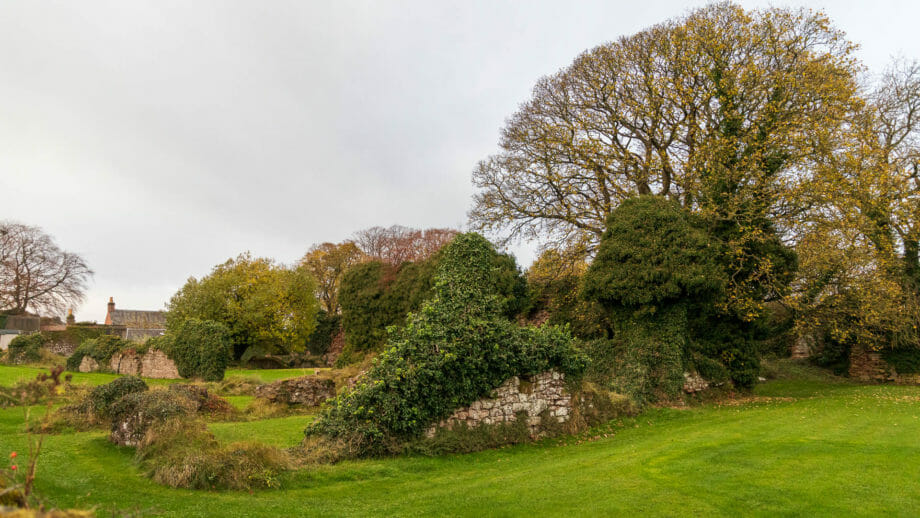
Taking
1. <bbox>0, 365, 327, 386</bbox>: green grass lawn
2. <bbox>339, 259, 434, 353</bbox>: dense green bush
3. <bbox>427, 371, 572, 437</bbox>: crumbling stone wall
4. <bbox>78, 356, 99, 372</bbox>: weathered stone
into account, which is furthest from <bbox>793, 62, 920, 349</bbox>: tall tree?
<bbox>78, 356, 99, 372</bbox>: weathered stone

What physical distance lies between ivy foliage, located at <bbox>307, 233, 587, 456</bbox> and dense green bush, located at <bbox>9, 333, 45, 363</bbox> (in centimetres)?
2735

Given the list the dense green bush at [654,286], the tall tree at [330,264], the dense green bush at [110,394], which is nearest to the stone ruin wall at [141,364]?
the dense green bush at [110,394]

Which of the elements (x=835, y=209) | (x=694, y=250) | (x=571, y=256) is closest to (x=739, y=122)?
(x=835, y=209)

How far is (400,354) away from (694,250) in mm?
10345

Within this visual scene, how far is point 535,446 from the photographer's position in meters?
11.7

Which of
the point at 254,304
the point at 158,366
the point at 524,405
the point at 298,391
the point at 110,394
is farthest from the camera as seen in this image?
the point at 254,304

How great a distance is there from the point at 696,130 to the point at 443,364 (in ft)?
48.0

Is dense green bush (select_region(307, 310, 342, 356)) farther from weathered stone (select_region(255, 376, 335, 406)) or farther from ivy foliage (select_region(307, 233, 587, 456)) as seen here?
ivy foliage (select_region(307, 233, 587, 456))

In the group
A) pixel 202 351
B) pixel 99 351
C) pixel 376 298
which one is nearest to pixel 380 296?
pixel 376 298

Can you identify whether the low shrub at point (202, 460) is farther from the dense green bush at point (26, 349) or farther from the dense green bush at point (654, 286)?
the dense green bush at point (26, 349)

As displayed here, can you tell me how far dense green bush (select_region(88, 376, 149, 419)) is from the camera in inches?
453

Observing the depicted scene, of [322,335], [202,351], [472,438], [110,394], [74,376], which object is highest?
[322,335]

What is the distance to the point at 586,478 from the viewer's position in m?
8.21

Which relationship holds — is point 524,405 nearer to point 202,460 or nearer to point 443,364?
point 443,364
